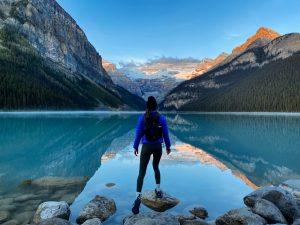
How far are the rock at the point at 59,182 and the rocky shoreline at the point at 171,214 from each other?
9.59 feet

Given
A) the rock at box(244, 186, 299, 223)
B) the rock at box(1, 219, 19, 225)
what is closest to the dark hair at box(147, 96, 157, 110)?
the rock at box(244, 186, 299, 223)

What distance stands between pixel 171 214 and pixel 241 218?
2.55m

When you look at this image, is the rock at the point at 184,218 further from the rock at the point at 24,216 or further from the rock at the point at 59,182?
the rock at the point at 59,182

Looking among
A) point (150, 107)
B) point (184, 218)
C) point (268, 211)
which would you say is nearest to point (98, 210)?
point (184, 218)

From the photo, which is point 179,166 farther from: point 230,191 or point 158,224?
point 158,224

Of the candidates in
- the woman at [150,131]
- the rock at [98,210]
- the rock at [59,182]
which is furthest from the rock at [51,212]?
the rock at [59,182]

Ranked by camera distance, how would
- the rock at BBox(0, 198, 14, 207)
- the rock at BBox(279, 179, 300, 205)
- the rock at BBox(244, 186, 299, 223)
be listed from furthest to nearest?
the rock at BBox(279, 179, 300, 205)
the rock at BBox(0, 198, 14, 207)
the rock at BBox(244, 186, 299, 223)

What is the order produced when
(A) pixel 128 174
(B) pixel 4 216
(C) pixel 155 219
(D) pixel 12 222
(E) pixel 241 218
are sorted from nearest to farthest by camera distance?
(C) pixel 155 219 → (E) pixel 241 218 → (D) pixel 12 222 → (B) pixel 4 216 → (A) pixel 128 174

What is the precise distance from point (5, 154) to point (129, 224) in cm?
2307

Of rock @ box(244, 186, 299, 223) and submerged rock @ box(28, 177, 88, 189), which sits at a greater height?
rock @ box(244, 186, 299, 223)

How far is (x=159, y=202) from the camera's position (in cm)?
1480

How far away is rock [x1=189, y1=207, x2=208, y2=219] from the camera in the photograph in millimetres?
13554

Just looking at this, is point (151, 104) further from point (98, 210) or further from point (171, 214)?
point (98, 210)

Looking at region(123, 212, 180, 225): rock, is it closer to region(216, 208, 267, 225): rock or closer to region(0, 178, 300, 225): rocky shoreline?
region(0, 178, 300, 225): rocky shoreline
